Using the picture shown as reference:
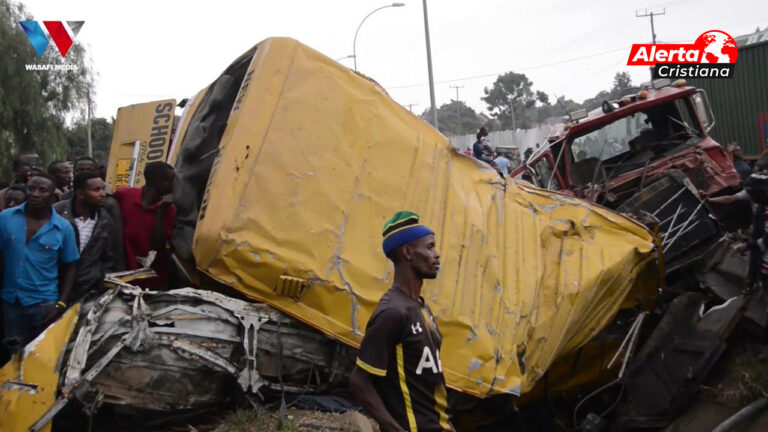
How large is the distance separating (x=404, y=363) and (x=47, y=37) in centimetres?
2711

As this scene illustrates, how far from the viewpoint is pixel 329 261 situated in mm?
3834

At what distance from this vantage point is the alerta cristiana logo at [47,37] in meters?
23.4

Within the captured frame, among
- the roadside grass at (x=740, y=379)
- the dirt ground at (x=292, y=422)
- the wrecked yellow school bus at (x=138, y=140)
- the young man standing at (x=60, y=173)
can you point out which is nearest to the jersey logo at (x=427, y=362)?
the dirt ground at (x=292, y=422)

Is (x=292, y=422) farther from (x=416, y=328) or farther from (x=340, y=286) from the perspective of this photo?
(x=416, y=328)

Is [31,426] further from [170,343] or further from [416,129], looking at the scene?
[416,129]

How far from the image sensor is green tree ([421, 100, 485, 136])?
213ft

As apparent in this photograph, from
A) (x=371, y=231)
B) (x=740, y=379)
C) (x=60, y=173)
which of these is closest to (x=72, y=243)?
(x=371, y=231)

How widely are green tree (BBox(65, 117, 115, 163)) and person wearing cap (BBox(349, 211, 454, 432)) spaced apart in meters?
20.1

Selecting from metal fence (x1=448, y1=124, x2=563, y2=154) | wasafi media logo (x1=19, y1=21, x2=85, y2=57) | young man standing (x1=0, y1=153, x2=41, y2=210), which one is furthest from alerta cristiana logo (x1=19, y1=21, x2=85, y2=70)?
young man standing (x1=0, y1=153, x2=41, y2=210)

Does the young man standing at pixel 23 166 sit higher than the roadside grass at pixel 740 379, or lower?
higher

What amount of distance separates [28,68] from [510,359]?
25153 mm

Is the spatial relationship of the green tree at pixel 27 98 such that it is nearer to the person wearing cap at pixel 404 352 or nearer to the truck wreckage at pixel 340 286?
the truck wreckage at pixel 340 286

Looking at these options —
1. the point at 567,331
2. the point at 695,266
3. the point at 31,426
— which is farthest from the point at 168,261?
the point at 695,266

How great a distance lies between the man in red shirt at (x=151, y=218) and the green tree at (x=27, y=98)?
20.4 meters
